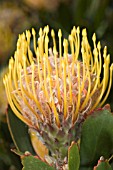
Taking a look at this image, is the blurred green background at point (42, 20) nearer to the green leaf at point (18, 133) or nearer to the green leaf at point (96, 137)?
the green leaf at point (18, 133)

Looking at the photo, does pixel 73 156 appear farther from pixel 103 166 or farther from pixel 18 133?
pixel 18 133

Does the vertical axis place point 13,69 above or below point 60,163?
above

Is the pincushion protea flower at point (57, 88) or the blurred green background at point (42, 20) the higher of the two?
the blurred green background at point (42, 20)

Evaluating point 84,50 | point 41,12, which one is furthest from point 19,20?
point 84,50

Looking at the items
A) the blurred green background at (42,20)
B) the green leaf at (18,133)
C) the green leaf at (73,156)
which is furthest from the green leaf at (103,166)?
the blurred green background at (42,20)

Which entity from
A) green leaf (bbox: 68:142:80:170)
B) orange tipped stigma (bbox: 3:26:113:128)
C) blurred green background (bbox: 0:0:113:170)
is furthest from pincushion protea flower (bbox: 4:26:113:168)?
blurred green background (bbox: 0:0:113:170)

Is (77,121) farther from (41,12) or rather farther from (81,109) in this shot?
(41,12)

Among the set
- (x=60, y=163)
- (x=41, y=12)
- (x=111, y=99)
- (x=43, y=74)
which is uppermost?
(x=41, y=12)

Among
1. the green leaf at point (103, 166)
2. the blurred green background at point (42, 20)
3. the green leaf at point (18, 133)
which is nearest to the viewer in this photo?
the green leaf at point (103, 166)
